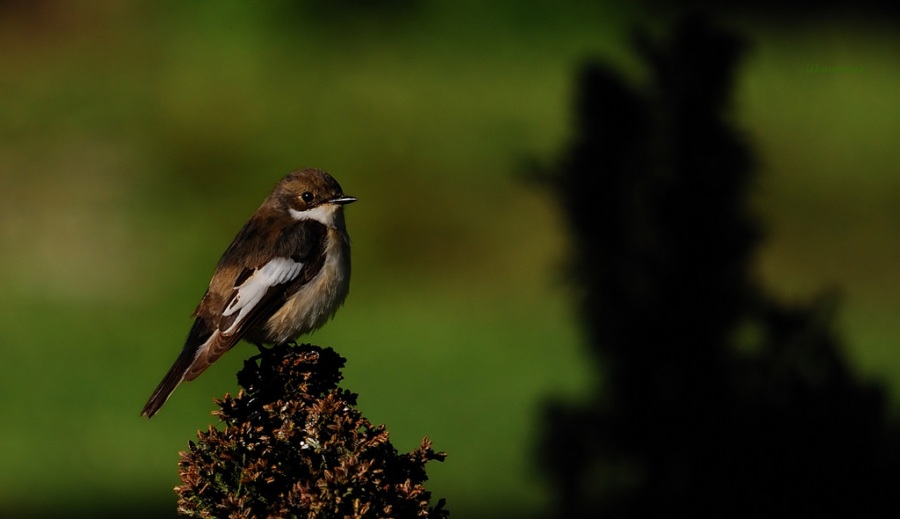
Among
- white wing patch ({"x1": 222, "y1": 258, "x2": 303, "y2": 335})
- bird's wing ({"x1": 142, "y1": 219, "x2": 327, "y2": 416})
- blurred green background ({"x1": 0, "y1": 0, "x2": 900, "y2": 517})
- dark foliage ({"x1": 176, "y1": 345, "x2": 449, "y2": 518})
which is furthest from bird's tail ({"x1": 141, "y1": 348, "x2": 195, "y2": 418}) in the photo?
blurred green background ({"x1": 0, "y1": 0, "x2": 900, "y2": 517})

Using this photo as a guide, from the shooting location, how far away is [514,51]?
9883 mm

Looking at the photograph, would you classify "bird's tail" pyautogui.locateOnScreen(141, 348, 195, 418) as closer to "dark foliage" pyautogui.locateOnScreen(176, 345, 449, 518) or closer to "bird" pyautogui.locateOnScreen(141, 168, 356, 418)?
"bird" pyautogui.locateOnScreen(141, 168, 356, 418)

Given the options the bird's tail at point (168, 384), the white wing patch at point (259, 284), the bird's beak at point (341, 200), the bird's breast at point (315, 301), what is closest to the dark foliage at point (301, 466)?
the bird's tail at point (168, 384)

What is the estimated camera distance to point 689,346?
768 cm

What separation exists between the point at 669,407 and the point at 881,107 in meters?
3.56

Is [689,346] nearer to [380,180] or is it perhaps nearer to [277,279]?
[380,180]

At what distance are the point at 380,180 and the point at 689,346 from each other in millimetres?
2669

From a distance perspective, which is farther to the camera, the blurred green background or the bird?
the blurred green background

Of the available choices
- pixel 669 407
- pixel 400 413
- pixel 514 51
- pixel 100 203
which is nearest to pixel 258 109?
pixel 100 203

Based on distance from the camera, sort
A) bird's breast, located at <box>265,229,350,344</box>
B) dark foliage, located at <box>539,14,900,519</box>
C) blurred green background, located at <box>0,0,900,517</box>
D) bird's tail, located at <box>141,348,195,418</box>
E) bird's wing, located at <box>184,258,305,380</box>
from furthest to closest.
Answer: blurred green background, located at <box>0,0,900,517</box> < dark foliage, located at <box>539,14,900,519</box> < bird's breast, located at <box>265,229,350,344</box> < bird's wing, located at <box>184,258,305,380</box> < bird's tail, located at <box>141,348,195,418</box>

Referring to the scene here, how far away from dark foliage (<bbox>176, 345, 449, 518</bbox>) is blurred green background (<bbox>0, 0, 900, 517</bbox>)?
382cm

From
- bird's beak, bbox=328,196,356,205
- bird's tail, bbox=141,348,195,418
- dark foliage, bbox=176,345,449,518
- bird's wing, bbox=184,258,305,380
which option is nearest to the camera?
dark foliage, bbox=176,345,449,518

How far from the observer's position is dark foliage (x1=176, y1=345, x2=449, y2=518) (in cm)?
325

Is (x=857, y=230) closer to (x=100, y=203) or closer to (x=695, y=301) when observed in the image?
(x=695, y=301)
